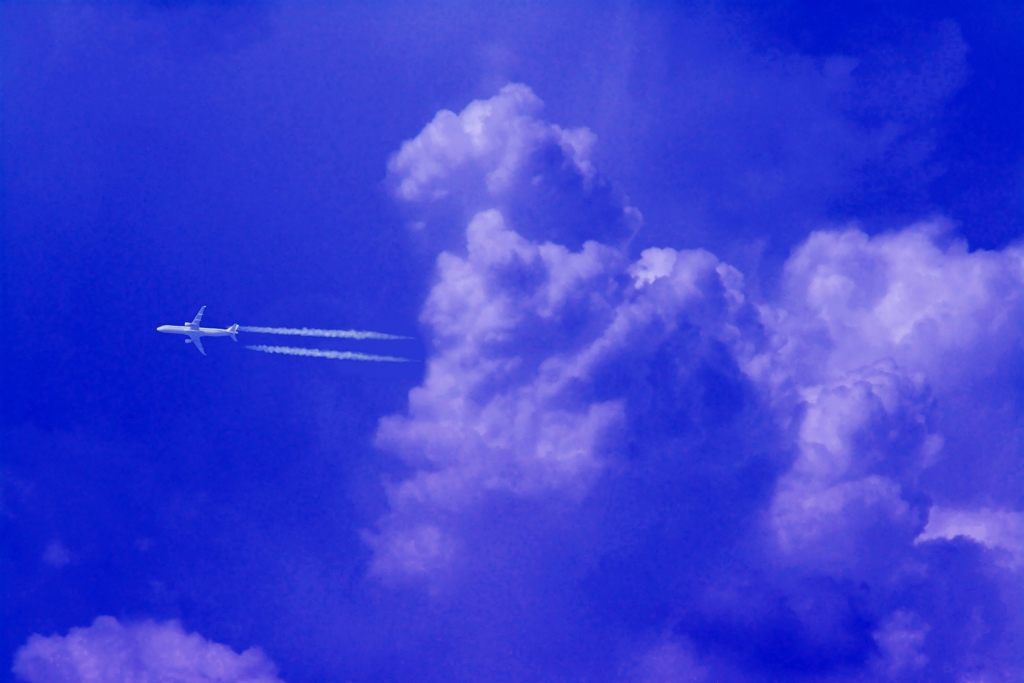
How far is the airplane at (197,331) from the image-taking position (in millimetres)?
17828

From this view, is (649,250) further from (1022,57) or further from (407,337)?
(1022,57)

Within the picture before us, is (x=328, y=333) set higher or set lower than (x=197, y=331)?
higher

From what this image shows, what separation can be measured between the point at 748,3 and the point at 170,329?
1299 centimetres

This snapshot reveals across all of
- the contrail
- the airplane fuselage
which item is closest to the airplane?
the airplane fuselage

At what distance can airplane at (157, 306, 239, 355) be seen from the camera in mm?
17828

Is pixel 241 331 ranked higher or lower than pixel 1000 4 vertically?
lower

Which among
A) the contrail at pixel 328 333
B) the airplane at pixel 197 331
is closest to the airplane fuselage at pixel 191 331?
the airplane at pixel 197 331

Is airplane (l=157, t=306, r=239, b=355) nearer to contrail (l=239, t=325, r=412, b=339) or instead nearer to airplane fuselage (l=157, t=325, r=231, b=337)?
airplane fuselage (l=157, t=325, r=231, b=337)

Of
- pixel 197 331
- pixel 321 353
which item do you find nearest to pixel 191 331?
pixel 197 331

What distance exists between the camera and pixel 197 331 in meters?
17.8

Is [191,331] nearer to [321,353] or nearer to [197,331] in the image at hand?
[197,331]

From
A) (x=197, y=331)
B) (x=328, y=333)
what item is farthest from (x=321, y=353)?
(x=197, y=331)

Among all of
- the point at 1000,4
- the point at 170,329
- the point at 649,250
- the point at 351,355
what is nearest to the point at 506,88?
the point at 649,250

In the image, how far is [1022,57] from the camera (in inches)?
678
